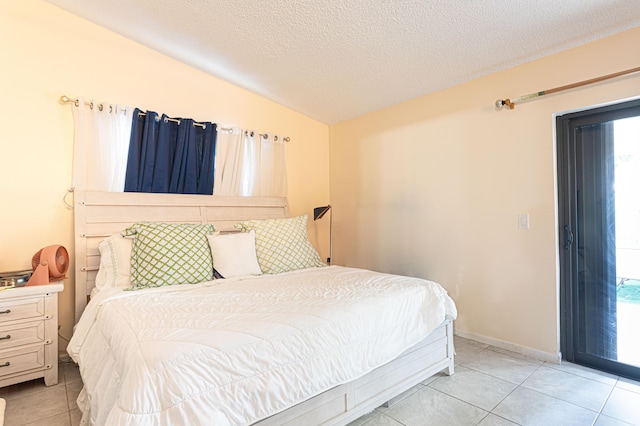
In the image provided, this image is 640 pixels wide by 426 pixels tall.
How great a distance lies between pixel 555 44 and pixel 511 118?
0.56 meters

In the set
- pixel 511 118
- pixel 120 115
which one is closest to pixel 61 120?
pixel 120 115

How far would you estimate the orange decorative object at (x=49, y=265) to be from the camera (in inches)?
81.9

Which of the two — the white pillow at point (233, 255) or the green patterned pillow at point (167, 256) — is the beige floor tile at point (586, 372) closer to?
the white pillow at point (233, 255)

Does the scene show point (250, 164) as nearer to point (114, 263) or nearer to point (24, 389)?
point (114, 263)

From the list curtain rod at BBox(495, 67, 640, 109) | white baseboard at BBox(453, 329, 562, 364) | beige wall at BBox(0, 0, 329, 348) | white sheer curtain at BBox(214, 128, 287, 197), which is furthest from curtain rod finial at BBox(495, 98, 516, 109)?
→ beige wall at BBox(0, 0, 329, 348)

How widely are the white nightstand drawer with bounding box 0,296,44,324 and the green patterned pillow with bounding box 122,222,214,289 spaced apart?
0.56 m

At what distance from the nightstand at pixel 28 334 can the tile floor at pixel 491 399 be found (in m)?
0.14

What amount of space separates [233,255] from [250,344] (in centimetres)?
135

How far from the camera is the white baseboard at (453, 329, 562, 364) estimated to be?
235cm

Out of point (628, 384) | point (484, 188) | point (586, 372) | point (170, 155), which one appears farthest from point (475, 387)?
point (170, 155)

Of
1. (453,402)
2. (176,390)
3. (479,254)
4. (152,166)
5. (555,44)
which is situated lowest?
(453,402)

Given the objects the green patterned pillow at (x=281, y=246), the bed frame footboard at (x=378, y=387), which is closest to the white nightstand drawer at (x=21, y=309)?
the green patterned pillow at (x=281, y=246)

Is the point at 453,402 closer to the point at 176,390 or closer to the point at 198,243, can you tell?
the point at 176,390

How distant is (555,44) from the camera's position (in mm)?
2268
